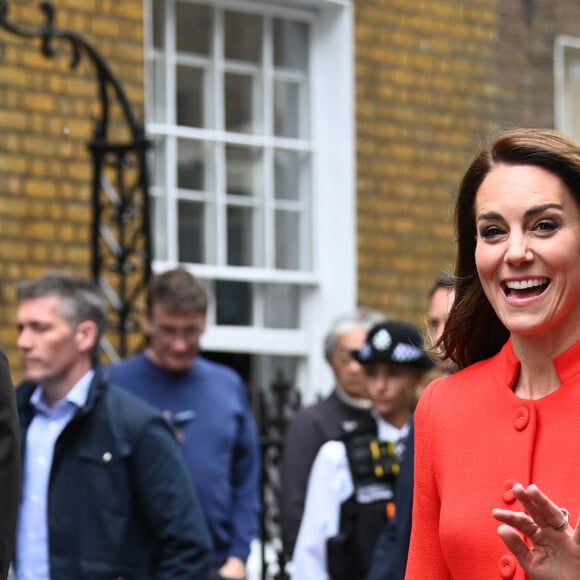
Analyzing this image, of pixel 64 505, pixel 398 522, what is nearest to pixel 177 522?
pixel 64 505

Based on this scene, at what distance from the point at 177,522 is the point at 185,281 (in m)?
2.07

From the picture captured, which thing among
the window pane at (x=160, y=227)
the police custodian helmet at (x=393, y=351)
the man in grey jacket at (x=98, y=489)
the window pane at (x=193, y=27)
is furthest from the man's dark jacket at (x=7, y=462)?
the window pane at (x=193, y=27)

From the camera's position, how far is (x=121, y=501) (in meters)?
6.09

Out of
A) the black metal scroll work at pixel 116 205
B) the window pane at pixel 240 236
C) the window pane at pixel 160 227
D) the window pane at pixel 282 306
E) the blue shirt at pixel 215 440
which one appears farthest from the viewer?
the window pane at pixel 282 306

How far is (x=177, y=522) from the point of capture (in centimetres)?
612

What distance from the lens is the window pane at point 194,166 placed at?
10500 millimetres

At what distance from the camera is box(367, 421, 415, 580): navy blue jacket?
5.25 meters

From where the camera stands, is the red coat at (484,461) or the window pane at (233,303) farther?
the window pane at (233,303)

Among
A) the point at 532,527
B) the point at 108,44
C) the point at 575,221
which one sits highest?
the point at 108,44

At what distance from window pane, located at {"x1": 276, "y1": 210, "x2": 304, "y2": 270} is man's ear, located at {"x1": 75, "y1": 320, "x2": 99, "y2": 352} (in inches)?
174

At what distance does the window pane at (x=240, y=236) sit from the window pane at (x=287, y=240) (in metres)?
0.24

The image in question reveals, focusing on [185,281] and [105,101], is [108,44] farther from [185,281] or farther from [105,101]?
[185,281]

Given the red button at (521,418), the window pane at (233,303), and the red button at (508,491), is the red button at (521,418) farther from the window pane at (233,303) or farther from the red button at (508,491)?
the window pane at (233,303)

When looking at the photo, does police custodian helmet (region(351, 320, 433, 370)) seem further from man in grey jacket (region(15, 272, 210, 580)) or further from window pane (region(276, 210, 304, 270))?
window pane (region(276, 210, 304, 270))
